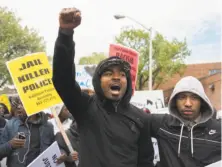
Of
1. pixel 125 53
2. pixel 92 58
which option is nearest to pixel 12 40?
pixel 125 53

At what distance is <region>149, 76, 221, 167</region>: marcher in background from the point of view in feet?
7.95

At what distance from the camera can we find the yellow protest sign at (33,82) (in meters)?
4.27

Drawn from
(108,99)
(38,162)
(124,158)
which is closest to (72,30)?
(108,99)

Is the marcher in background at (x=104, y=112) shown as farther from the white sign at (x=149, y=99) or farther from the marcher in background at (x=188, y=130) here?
the white sign at (x=149, y=99)

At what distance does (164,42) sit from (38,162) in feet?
116

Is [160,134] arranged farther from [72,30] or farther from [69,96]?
[72,30]

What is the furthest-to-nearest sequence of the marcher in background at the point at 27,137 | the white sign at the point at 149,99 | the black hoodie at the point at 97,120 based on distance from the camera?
the white sign at the point at 149,99, the marcher in background at the point at 27,137, the black hoodie at the point at 97,120

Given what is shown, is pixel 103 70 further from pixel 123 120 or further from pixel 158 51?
pixel 158 51

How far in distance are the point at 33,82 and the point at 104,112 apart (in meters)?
2.19

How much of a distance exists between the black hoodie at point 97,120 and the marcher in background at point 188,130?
23 cm

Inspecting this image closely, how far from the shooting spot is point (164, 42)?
126 feet

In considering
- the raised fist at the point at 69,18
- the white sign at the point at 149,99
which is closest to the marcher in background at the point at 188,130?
the raised fist at the point at 69,18

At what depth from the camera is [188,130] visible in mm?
2494

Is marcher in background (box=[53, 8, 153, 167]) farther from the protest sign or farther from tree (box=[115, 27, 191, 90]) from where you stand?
tree (box=[115, 27, 191, 90])
